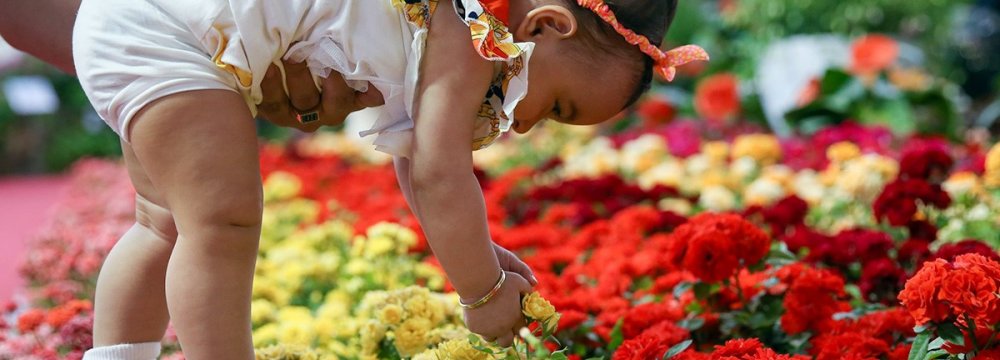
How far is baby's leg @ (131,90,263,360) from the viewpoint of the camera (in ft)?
4.68

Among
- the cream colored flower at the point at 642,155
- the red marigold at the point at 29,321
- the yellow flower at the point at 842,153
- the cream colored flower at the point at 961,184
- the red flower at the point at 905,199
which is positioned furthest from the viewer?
the cream colored flower at the point at 642,155

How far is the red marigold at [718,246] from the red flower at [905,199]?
21.2 inches

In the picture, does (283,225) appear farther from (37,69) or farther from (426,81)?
(37,69)

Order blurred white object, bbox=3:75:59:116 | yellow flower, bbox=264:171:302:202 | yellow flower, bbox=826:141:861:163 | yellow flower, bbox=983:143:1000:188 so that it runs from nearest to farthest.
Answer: yellow flower, bbox=983:143:1000:188
yellow flower, bbox=826:141:861:163
yellow flower, bbox=264:171:302:202
blurred white object, bbox=3:75:59:116

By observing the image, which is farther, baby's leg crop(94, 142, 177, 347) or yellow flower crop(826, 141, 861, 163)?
yellow flower crop(826, 141, 861, 163)

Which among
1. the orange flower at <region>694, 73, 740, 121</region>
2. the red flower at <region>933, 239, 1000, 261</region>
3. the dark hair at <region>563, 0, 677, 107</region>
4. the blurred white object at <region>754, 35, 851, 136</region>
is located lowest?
the orange flower at <region>694, 73, 740, 121</region>

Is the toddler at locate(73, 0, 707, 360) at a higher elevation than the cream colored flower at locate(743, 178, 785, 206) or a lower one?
higher

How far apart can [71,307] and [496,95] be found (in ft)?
3.55

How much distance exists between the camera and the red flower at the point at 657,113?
229 inches

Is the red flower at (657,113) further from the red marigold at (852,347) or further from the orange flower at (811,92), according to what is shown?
the red marigold at (852,347)

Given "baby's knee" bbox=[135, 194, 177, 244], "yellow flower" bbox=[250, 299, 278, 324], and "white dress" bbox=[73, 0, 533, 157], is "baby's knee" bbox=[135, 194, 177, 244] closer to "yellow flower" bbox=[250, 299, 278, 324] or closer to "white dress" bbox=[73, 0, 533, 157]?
"white dress" bbox=[73, 0, 533, 157]

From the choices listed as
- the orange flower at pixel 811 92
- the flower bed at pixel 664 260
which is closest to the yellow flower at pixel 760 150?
the flower bed at pixel 664 260

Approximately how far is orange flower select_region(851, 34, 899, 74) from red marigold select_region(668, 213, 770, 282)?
384 centimetres

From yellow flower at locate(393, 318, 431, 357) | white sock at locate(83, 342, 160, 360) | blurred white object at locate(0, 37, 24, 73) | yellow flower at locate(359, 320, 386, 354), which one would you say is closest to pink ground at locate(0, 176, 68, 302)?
blurred white object at locate(0, 37, 24, 73)
